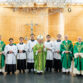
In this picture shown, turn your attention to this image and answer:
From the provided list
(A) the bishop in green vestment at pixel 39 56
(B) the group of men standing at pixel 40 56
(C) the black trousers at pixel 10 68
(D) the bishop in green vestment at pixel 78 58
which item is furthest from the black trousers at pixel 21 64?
(D) the bishop in green vestment at pixel 78 58

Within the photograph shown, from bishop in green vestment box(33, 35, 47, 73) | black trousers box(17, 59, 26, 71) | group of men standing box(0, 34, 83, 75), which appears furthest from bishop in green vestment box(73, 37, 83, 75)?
black trousers box(17, 59, 26, 71)

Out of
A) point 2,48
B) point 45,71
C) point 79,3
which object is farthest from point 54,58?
point 79,3

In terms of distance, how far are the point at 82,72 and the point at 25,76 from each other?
8.89ft

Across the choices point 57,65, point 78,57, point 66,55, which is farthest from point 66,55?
point 57,65

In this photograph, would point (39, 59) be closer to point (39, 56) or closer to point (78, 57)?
point (39, 56)

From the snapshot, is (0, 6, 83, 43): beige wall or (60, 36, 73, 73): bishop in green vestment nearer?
(60, 36, 73, 73): bishop in green vestment

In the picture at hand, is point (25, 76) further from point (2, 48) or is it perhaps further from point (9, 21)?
point (9, 21)

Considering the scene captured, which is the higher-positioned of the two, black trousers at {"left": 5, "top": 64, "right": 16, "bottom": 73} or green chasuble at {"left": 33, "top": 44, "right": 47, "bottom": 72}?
green chasuble at {"left": 33, "top": 44, "right": 47, "bottom": 72}

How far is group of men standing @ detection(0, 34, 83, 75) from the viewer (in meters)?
9.51

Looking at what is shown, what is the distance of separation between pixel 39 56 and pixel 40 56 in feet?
0.17

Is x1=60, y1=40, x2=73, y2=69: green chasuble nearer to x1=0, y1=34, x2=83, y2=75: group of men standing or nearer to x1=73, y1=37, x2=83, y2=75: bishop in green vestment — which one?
x1=0, y1=34, x2=83, y2=75: group of men standing

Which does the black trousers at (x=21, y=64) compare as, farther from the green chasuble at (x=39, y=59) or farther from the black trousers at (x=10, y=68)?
the green chasuble at (x=39, y=59)

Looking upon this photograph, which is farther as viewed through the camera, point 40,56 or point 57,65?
point 57,65

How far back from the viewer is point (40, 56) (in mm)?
9820
